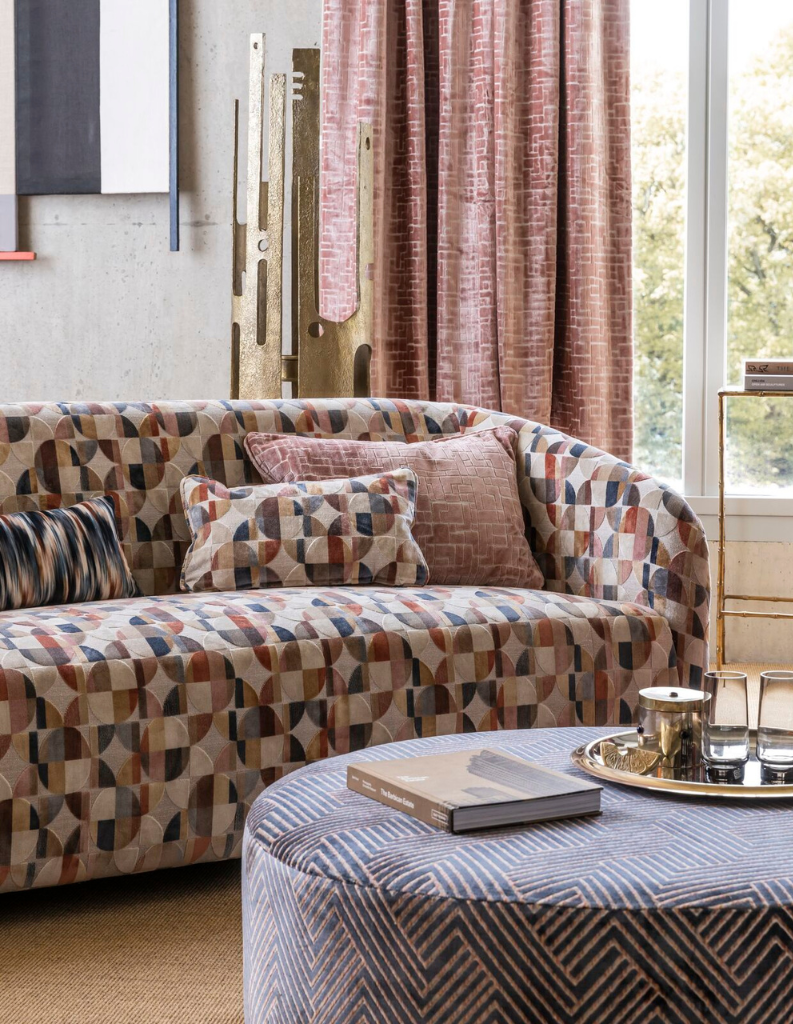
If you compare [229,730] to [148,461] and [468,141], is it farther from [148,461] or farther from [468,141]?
[468,141]

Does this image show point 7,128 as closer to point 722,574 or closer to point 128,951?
point 722,574

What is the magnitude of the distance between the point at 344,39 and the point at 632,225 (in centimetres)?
107

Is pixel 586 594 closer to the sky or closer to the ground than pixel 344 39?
closer to the ground

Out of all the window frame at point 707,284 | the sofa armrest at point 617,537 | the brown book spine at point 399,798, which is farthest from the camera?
the window frame at point 707,284

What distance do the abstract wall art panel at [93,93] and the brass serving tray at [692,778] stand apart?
9.96 feet

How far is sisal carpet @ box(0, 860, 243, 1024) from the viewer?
149cm

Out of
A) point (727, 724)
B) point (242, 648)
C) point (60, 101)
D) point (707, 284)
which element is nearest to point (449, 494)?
point (242, 648)

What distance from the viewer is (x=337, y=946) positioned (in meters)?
1.02

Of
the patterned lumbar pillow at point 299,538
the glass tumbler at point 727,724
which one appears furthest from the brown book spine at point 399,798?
the patterned lumbar pillow at point 299,538

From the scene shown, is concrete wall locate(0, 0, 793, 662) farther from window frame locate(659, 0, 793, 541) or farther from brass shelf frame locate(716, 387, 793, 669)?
window frame locate(659, 0, 793, 541)

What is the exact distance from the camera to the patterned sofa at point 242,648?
1734 millimetres

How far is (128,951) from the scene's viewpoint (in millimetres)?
1657

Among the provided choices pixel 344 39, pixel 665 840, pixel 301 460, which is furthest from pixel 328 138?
pixel 665 840

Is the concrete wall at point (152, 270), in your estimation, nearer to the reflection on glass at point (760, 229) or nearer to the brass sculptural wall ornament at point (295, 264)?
the brass sculptural wall ornament at point (295, 264)
